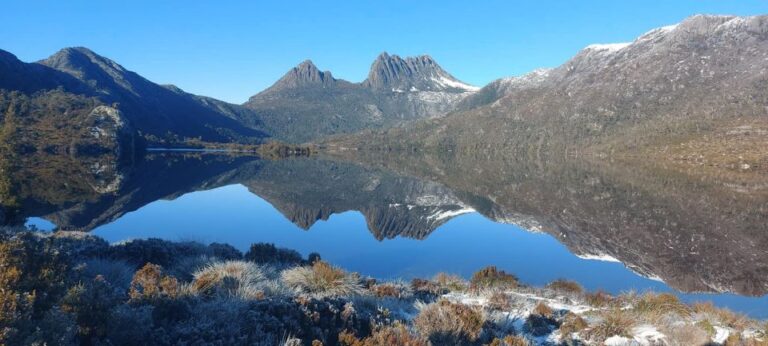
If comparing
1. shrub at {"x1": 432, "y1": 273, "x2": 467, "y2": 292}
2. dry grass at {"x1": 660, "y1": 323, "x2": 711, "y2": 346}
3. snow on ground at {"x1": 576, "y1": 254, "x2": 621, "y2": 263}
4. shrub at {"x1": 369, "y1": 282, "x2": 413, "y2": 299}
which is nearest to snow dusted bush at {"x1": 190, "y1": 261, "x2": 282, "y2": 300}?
shrub at {"x1": 369, "y1": 282, "x2": 413, "y2": 299}

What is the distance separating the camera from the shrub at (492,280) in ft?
50.2

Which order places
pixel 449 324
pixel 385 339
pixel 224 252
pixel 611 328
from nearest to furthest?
pixel 385 339 → pixel 449 324 → pixel 611 328 → pixel 224 252

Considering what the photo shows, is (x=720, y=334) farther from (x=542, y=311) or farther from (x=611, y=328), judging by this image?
(x=542, y=311)

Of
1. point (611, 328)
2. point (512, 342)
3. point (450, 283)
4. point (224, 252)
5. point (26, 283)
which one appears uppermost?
point (26, 283)

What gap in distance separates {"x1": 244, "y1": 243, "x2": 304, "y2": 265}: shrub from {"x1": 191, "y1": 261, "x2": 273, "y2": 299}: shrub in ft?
14.4

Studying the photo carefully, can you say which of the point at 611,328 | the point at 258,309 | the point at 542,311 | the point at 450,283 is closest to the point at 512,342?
the point at 611,328

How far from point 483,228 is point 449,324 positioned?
25.2m

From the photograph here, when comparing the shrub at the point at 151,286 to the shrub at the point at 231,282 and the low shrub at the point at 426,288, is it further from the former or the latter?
the low shrub at the point at 426,288

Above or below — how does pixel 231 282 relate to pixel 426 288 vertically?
above

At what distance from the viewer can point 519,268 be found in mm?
22234

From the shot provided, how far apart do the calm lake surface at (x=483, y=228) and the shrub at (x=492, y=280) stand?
13.9 feet

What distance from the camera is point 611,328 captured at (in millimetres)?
9516

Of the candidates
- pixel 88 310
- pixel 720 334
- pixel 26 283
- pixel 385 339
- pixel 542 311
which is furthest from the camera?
pixel 542 311

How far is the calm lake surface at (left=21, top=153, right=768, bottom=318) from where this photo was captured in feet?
69.2
